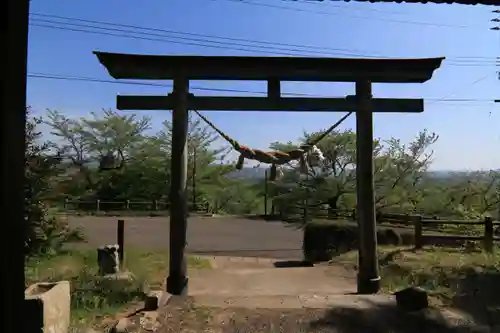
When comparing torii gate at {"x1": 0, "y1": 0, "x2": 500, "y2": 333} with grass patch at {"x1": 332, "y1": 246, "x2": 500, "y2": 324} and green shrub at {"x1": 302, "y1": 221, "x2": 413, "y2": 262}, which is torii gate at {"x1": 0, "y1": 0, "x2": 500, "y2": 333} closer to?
grass patch at {"x1": 332, "y1": 246, "x2": 500, "y2": 324}

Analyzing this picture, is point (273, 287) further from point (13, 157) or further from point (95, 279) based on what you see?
point (13, 157)

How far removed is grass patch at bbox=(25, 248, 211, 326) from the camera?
5.29 metres

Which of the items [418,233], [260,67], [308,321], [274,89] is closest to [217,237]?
[418,233]

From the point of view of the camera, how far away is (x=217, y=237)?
16531 mm

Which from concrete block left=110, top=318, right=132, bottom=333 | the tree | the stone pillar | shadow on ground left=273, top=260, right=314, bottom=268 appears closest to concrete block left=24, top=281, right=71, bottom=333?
concrete block left=110, top=318, right=132, bottom=333

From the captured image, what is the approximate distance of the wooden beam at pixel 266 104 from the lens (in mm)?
6633

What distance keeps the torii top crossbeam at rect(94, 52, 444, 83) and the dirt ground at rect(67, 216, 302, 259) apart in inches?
269

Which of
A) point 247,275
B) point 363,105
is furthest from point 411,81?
point 247,275

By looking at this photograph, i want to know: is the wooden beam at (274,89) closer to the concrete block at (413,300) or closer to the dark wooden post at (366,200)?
the dark wooden post at (366,200)

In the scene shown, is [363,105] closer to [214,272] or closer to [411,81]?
[411,81]

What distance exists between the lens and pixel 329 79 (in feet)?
22.2

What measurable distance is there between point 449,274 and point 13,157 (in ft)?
22.6

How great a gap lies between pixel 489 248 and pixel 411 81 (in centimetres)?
517

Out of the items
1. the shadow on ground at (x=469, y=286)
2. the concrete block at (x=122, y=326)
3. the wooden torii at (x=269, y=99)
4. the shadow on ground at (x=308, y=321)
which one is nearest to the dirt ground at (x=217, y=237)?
the shadow on ground at (x=469, y=286)
